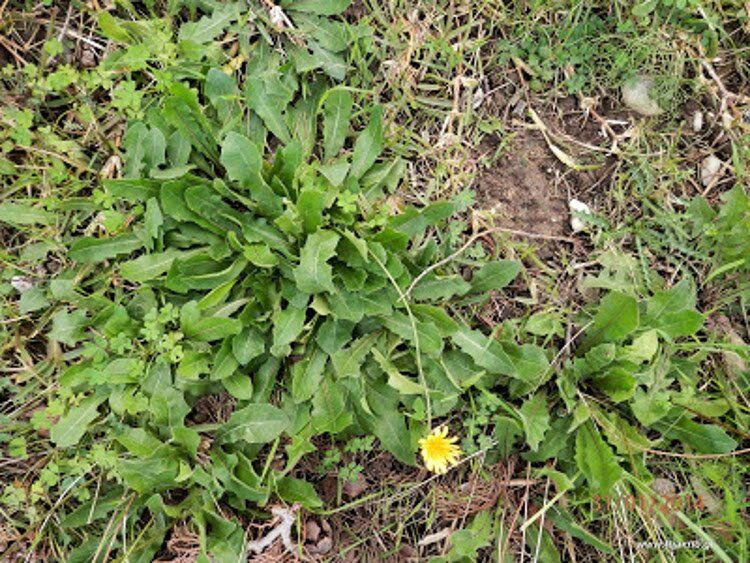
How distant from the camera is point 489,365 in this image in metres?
3.02

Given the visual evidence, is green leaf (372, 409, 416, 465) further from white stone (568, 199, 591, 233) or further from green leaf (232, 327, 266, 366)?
white stone (568, 199, 591, 233)

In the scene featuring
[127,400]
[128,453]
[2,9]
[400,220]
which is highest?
[2,9]

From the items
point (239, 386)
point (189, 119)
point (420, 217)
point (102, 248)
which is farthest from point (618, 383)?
point (102, 248)

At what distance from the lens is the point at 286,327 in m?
2.89

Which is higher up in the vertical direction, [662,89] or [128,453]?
[662,89]

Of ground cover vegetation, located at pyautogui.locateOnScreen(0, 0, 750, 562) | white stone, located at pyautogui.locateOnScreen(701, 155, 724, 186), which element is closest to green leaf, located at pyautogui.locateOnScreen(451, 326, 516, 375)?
ground cover vegetation, located at pyautogui.locateOnScreen(0, 0, 750, 562)

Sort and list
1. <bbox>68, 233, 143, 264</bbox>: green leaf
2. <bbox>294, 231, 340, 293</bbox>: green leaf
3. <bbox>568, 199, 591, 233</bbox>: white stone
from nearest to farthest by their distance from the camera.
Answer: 1. <bbox>294, 231, 340, 293</bbox>: green leaf
2. <bbox>68, 233, 143, 264</bbox>: green leaf
3. <bbox>568, 199, 591, 233</bbox>: white stone

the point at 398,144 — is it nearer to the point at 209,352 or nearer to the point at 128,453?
the point at 209,352

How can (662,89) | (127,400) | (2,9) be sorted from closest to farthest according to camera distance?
(127,400), (2,9), (662,89)

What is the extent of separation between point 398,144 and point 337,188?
457 millimetres

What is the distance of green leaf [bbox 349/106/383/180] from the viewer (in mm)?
3094

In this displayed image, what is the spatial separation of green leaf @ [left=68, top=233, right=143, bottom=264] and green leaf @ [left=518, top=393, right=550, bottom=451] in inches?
72.7

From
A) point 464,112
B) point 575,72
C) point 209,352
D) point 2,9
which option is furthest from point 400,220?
point 2,9

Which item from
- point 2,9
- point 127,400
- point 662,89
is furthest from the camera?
point 662,89
